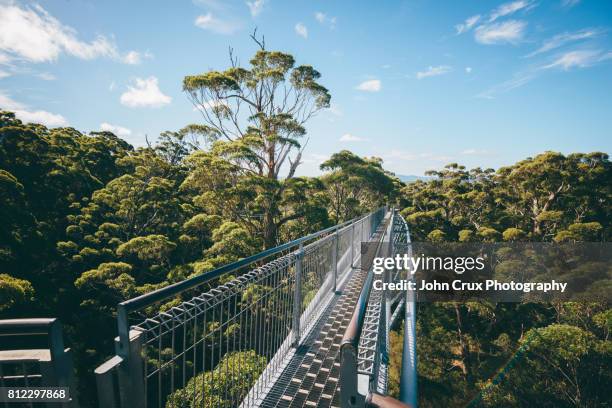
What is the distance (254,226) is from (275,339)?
46.5 ft

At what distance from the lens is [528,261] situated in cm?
1969

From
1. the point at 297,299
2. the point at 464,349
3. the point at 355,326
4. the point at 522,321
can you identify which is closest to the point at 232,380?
the point at 297,299

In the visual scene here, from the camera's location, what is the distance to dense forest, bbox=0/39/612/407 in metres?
14.2

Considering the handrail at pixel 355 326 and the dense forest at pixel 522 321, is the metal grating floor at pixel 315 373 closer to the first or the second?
the handrail at pixel 355 326

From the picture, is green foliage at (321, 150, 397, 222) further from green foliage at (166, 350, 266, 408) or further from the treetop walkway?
green foliage at (166, 350, 266, 408)

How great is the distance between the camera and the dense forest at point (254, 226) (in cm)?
1417

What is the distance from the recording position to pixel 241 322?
2855 millimetres

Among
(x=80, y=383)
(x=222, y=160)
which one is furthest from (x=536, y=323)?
(x=80, y=383)

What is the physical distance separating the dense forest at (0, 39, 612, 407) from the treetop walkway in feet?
27.1

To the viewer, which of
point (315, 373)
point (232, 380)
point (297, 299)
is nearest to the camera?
point (232, 380)

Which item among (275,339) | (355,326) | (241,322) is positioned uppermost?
(355,326)

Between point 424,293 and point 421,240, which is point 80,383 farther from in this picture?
point 421,240

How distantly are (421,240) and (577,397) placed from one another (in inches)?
592

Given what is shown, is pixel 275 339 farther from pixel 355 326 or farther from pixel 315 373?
pixel 355 326
